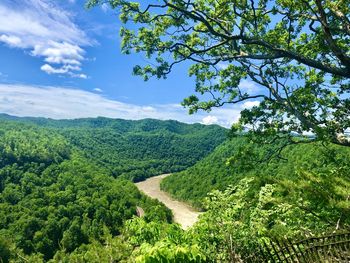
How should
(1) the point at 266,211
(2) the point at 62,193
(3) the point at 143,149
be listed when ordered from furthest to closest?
1. (3) the point at 143,149
2. (2) the point at 62,193
3. (1) the point at 266,211

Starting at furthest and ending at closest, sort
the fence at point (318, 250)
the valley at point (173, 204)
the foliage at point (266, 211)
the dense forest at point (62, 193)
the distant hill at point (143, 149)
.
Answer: the distant hill at point (143, 149) → the valley at point (173, 204) → the dense forest at point (62, 193) → the foliage at point (266, 211) → the fence at point (318, 250)

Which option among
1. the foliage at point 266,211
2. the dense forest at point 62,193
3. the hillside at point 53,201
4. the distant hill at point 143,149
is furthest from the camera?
the distant hill at point 143,149

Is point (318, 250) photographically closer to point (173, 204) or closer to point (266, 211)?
point (266, 211)

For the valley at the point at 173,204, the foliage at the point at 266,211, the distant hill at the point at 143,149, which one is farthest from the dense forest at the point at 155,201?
the valley at the point at 173,204

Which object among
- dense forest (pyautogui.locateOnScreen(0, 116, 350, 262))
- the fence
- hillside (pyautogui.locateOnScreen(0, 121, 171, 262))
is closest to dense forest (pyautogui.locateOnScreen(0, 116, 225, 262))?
hillside (pyautogui.locateOnScreen(0, 121, 171, 262))

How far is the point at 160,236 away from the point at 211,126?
607ft

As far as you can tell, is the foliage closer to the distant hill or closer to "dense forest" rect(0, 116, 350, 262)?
"dense forest" rect(0, 116, 350, 262)

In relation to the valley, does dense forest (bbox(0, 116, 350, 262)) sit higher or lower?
higher

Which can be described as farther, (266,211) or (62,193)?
(62,193)

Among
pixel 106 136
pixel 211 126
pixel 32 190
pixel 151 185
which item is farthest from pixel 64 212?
pixel 211 126

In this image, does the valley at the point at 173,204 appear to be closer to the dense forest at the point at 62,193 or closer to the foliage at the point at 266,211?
the dense forest at the point at 62,193

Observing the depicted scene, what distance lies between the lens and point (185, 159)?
508 ft

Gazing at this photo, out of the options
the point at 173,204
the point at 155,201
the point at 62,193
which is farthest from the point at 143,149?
the point at 62,193

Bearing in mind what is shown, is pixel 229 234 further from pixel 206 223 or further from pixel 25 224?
pixel 25 224
